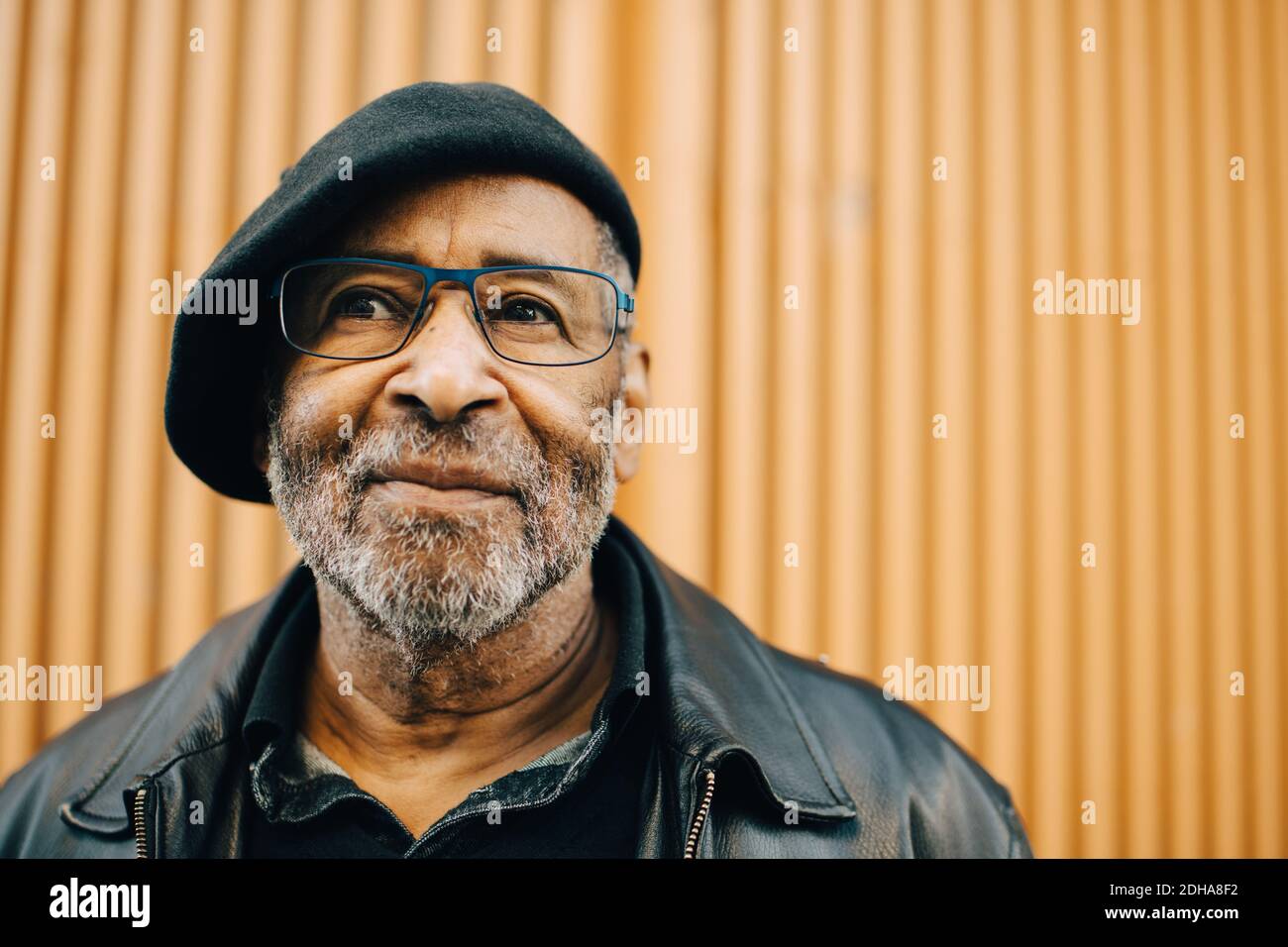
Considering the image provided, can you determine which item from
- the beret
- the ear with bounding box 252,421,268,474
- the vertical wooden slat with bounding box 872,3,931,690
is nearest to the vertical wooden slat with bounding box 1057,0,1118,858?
the vertical wooden slat with bounding box 872,3,931,690

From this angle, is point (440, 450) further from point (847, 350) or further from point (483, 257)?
point (847, 350)

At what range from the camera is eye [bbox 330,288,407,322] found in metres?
1.03

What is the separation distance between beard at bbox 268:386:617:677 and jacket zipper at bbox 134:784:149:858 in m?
0.34

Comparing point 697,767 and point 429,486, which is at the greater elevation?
point 429,486

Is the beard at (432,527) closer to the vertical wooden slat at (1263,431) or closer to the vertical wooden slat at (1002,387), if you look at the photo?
the vertical wooden slat at (1002,387)

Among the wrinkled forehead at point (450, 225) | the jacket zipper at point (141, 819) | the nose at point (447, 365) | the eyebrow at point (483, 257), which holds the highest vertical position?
the wrinkled forehead at point (450, 225)

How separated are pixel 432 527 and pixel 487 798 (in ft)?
1.15

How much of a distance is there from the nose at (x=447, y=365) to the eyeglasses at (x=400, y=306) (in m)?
0.01

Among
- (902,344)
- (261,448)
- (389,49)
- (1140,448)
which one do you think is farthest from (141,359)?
(1140,448)

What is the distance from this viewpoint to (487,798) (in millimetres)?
1021

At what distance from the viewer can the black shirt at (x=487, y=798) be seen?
1.01 metres

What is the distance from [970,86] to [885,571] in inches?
41.4

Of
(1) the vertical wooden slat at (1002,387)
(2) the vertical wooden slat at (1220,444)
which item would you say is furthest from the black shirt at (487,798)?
(2) the vertical wooden slat at (1220,444)

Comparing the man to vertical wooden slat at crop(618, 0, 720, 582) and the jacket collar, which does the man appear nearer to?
the jacket collar
